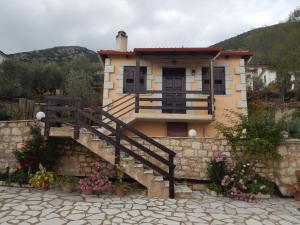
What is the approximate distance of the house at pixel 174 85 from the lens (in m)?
10.8

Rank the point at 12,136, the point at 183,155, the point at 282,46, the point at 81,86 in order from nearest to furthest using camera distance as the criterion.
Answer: the point at 12,136
the point at 183,155
the point at 81,86
the point at 282,46

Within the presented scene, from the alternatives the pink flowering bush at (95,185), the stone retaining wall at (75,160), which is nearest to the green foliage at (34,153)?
the stone retaining wall at (75,160)

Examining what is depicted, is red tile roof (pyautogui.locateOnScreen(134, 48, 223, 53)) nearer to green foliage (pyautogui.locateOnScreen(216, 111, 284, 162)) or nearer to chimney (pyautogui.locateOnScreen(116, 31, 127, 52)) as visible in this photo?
chimney (pyautogui.locateOnScreen(116, 31, 127, 52))

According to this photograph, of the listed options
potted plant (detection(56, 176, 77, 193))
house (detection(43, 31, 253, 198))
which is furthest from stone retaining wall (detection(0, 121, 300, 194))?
house (detection(43, 31, 253, 198))

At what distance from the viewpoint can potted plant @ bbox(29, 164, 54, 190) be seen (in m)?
6.98

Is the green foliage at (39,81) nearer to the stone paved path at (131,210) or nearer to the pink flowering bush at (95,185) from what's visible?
the pink flowering bush at (95,185)

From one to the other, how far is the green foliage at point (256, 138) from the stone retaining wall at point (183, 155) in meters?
0.30

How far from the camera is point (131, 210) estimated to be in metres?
5.51

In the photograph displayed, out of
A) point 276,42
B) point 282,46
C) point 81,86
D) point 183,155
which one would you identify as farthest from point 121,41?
point 276,42

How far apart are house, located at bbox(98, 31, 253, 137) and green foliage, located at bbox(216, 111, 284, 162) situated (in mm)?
2708

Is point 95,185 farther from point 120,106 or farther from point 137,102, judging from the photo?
point 120,106

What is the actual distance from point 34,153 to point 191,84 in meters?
7.14

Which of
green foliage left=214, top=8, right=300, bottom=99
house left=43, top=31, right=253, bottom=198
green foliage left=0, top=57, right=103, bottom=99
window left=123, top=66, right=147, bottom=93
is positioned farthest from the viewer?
green foliage left=214, top=8, right=300, bottom=99

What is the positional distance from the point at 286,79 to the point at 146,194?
20741mm
